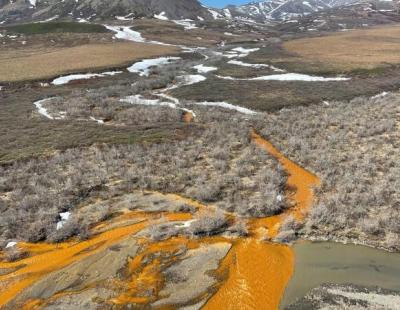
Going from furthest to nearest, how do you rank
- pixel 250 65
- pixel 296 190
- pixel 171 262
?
1. pixel 250 65
2. pixel 296 190
3. pixel 171 262

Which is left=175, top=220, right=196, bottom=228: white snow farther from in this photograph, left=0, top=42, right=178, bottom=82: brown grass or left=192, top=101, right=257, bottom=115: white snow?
left=0, top=42, right=178, bottom=82: brown grass

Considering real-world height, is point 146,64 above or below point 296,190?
above

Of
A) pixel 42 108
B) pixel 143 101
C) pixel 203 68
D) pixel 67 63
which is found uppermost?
pixel 67 63

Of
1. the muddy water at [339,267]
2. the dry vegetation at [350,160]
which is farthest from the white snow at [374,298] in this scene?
the dry vegetation at [350,160]

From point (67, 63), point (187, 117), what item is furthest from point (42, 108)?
point (67, 63)

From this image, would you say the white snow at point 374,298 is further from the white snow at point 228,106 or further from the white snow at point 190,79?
the white snow at point 190,79

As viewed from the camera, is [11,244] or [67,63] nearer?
[11,244]

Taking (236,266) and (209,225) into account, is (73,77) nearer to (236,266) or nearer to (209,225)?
(209,225)

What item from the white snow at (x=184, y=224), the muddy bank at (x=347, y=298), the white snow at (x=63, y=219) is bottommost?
the white snow at (x=63, y=219)
